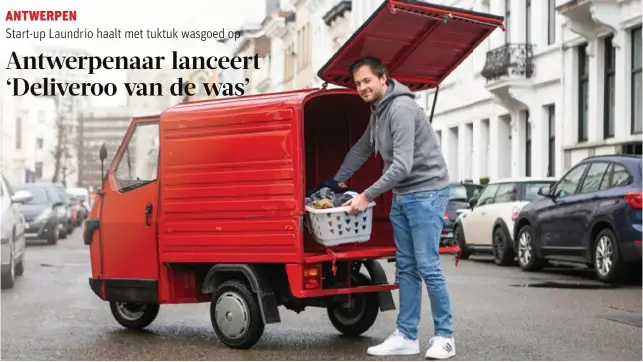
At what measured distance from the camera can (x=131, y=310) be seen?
424 inches

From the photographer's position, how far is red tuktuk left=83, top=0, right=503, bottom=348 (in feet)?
29.5

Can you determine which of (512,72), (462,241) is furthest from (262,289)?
(512,72)

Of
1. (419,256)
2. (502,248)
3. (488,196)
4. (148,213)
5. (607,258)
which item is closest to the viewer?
(419,256)

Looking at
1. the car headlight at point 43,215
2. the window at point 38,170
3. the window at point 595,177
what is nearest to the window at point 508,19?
the car headlight at point 43,215

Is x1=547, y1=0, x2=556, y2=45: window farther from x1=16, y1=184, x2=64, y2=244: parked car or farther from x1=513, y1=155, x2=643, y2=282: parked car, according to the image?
x1=513, y1=155, x2=643, y2=282: parked car

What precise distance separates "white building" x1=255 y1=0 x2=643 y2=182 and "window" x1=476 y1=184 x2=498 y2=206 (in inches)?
207

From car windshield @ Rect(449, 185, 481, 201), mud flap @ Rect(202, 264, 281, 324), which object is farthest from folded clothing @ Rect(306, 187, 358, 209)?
car windshield @ Rect(449, 185, 481, 201)

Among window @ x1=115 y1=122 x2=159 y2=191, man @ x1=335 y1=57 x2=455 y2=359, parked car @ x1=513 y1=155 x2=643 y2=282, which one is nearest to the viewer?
man @ x1=335 y1=57 x2=455 y2=359

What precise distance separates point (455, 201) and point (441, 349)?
18696 mm

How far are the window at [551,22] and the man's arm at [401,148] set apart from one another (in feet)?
83.1

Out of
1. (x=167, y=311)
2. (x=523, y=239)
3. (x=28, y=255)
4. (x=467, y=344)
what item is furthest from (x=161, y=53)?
(x=28, y=255)

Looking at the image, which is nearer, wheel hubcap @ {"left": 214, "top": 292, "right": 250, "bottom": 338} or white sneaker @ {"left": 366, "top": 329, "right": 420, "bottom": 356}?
white sneaker @ {"left": 366, "top": 329, "right": 420, "bottom": 356}

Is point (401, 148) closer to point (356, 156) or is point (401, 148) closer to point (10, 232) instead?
point (356, 156)

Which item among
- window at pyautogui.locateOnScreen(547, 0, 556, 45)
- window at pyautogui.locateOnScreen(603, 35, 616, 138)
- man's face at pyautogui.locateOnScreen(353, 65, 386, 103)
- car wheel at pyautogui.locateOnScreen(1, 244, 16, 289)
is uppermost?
window at pyautogui.locateOnScreen(547, 0, 556, 45)
